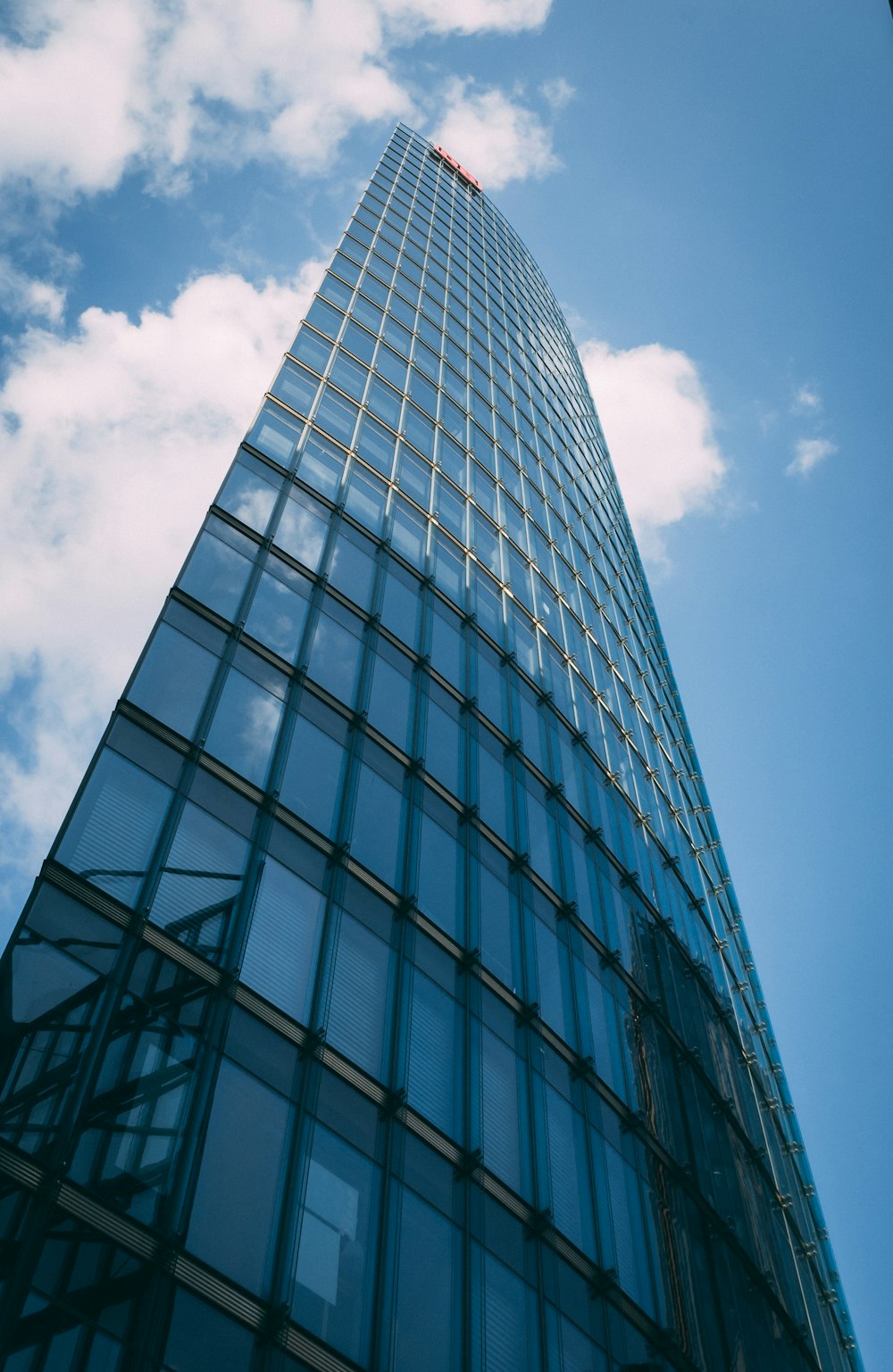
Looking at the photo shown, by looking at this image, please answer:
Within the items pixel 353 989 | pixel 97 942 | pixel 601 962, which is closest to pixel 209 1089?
pixel 97 942

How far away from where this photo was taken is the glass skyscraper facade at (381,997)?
9.46 metres

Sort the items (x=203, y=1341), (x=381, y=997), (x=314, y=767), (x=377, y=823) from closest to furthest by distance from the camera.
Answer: (x=203, y=1341) → (x=381, y=997) → (x=314, y=767) → (x=377, y=823)

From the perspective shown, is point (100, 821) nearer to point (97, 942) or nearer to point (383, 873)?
point (97, 942)

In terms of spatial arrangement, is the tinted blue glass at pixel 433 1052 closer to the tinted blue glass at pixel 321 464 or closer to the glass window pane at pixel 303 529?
the glass window pane at pixel 303 529

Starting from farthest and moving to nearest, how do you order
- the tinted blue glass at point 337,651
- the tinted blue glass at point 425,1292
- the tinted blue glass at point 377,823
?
the tinted blue glass at point 337,651, the tinted blue glass at point 377,823, the tinted blue glass at point 425,1292

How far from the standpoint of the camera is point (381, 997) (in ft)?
43.2

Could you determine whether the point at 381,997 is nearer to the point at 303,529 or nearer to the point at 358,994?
the point at 358,994

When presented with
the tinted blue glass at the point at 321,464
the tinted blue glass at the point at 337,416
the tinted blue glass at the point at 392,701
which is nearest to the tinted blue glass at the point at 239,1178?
the tinted blue glass at the point at 392,701

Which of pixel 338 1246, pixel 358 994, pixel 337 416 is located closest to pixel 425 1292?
pixel 338 1246

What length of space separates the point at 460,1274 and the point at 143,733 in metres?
6.86

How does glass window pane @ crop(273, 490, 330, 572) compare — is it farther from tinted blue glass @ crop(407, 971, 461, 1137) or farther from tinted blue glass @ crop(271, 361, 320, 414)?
tinted blue glass @ crop(407, 971, 461, 1137)

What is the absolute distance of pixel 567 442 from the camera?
38.2 meters

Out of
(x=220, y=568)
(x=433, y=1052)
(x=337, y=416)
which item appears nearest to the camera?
(x=433, y=1052)

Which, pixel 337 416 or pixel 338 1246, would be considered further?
pixel 337 416
